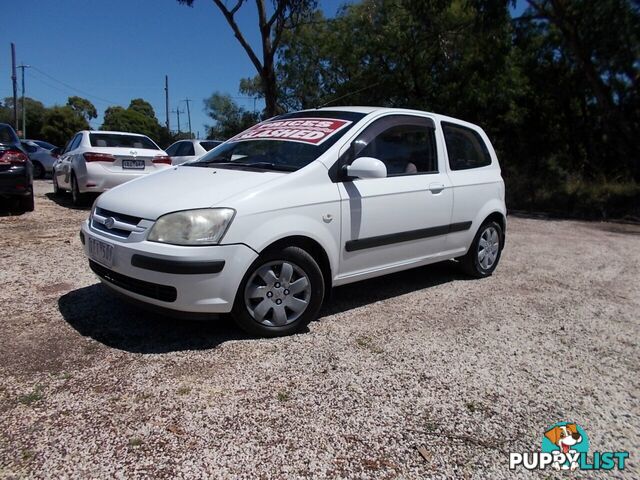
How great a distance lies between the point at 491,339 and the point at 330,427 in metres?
1.71

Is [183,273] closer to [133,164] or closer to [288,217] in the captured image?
[288,217]

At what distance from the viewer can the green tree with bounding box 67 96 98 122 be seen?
75062 millimetres

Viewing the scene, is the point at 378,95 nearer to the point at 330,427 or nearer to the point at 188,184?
the point at 188,184

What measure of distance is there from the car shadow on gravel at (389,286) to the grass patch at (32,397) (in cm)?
205

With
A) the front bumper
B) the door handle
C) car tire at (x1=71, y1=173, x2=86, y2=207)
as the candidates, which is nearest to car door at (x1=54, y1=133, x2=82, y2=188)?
car tire at (x1=71, y1=173, x2=86, y2=207)

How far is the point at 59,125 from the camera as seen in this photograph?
55938 mm

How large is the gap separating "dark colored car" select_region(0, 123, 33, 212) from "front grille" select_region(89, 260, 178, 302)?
188 inches

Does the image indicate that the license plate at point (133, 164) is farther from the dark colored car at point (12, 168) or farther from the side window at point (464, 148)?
the side window at point (464, 148)

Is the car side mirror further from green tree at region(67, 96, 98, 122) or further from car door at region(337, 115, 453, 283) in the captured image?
green tree at region(67, 96, 98, 122)

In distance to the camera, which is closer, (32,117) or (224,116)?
(224,116)

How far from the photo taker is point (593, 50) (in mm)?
13125

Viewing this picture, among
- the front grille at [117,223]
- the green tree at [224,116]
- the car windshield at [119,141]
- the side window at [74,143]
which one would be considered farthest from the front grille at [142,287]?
the green tree at [224,116]
